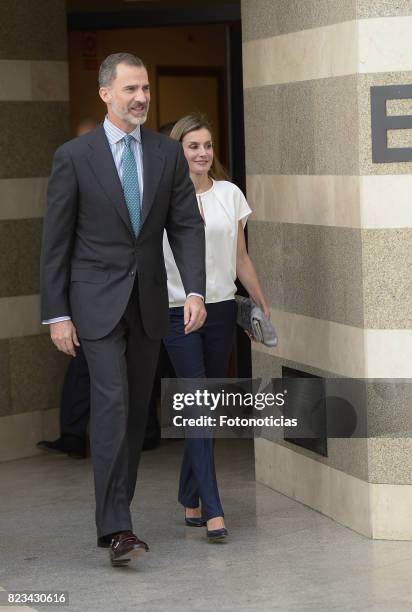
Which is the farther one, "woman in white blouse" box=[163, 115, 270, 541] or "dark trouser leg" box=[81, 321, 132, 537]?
"woman in white blouse" box=[163, 115, 270, 541]

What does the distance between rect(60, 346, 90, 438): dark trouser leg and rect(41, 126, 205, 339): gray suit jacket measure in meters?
2.36

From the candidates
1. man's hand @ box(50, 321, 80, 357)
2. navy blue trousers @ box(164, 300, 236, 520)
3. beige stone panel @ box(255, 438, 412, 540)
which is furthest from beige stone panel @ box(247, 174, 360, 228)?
man's hand @ box(50, 321, 80, 357)

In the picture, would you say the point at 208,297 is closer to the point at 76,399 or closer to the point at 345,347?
the point at 345,347

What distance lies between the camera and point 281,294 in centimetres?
693

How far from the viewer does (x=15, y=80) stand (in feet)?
26.7

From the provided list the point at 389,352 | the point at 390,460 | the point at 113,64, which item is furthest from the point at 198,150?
the point at 390,460

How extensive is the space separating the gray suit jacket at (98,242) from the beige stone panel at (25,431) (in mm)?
2631

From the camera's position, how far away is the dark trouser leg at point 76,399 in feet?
→ 26.8

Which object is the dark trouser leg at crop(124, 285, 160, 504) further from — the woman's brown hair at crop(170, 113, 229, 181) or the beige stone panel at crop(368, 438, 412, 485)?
the beige stone panel at crop(368, 438, 412, 485)

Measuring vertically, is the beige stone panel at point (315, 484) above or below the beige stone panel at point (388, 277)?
below

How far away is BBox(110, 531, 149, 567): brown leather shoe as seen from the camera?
5.67 metres

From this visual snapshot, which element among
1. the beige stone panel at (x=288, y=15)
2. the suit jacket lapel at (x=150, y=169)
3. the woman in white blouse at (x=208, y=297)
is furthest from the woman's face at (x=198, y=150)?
the beige stone panel at (x=288, y=15)

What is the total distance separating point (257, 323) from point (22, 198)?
101 inches

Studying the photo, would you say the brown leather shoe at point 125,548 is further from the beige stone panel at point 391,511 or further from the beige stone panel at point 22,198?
the beige stone panel at point 22,198
